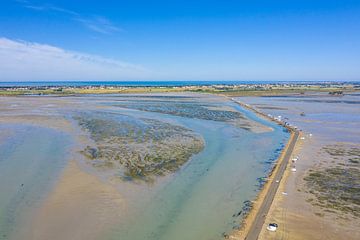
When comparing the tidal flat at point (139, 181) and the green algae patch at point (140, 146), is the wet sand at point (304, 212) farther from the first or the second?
the green algae patch at point (140, 146)

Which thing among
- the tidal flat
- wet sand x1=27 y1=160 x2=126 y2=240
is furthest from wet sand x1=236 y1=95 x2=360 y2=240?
wet sand x1=27 y1=160 x2=126 y2=240

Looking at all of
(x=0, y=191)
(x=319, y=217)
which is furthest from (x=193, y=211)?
(x=0, y=191)

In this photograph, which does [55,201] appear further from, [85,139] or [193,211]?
[85,139]

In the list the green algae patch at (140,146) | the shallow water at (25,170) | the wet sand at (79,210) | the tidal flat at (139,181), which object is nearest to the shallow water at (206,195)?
the tidal flat at (139,181)

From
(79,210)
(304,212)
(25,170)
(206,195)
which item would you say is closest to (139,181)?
(206,195)

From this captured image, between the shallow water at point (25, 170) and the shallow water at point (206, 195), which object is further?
the shallow water at point (25, 170)

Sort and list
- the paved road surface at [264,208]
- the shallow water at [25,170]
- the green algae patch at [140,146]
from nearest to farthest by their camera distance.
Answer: the paved road surface at [264,208]
the shallow water at [25,170]
the green algae patch at [140,146]
